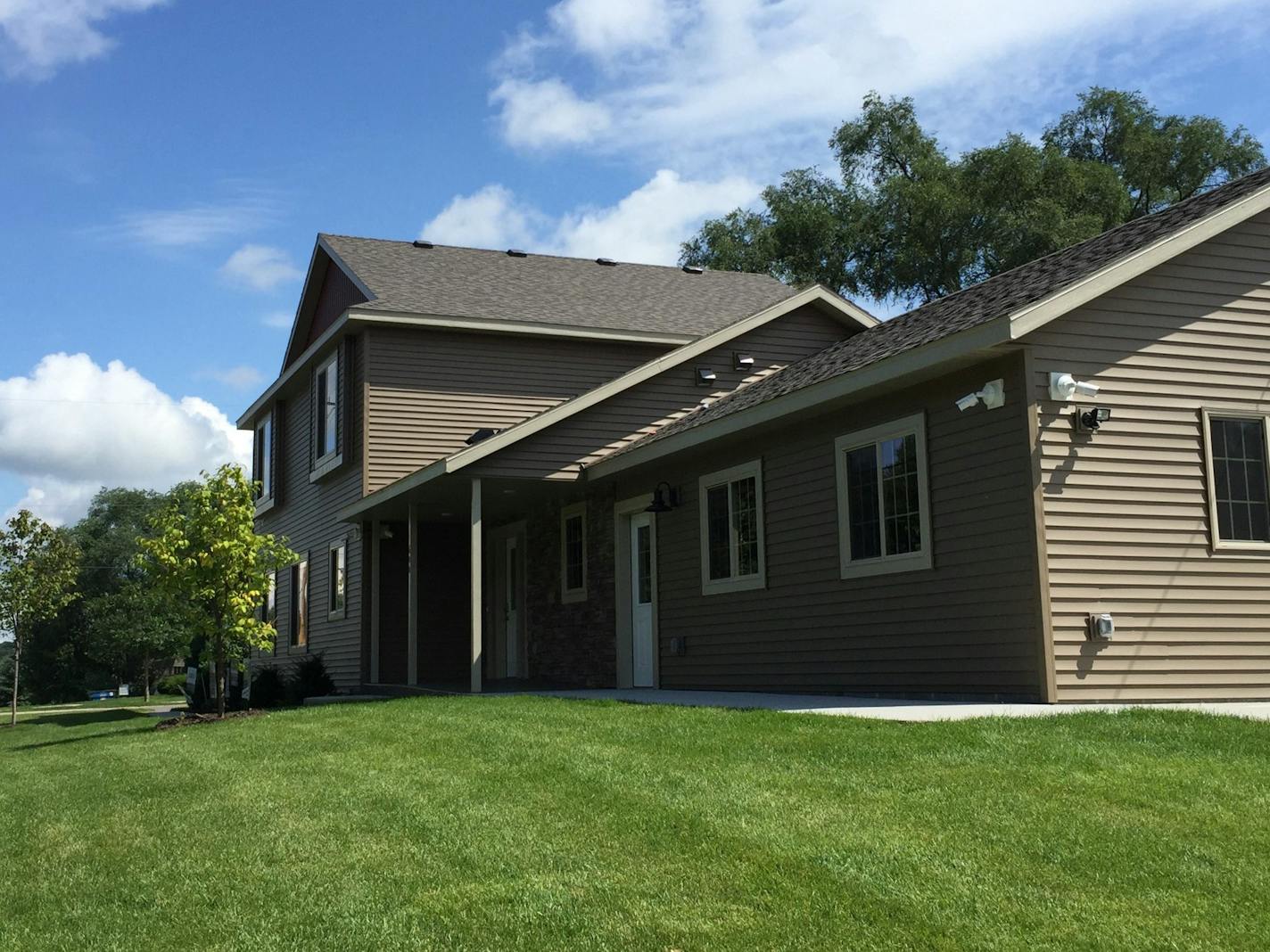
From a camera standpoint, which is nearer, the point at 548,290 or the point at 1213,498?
the point at 1213,498

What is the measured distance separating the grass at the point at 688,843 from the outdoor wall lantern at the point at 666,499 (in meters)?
6.30

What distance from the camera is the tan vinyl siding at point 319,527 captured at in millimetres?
20188

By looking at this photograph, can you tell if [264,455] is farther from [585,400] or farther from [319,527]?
[585,400]

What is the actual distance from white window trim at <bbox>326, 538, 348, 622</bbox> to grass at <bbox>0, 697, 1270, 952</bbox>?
11.7 m

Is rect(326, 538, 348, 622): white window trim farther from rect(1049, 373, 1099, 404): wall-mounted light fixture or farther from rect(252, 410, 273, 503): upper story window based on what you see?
rect(1049, 373, 1099, 404): wall-mounted light fixture

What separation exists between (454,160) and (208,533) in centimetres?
530

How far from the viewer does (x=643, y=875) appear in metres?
5.37

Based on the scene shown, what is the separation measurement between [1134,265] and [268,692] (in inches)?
492

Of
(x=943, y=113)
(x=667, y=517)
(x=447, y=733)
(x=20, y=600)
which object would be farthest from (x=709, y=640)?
(x=943, y=113)

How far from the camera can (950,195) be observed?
35.9m

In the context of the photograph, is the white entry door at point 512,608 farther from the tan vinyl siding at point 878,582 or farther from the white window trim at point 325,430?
the tan vinyl siding at point 878,582

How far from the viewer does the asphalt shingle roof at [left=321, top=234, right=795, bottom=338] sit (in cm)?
2029

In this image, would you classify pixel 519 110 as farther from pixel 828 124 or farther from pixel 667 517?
pixel 828 124

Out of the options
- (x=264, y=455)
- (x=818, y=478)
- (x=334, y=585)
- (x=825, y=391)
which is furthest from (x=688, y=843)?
(x=264, y=455)
